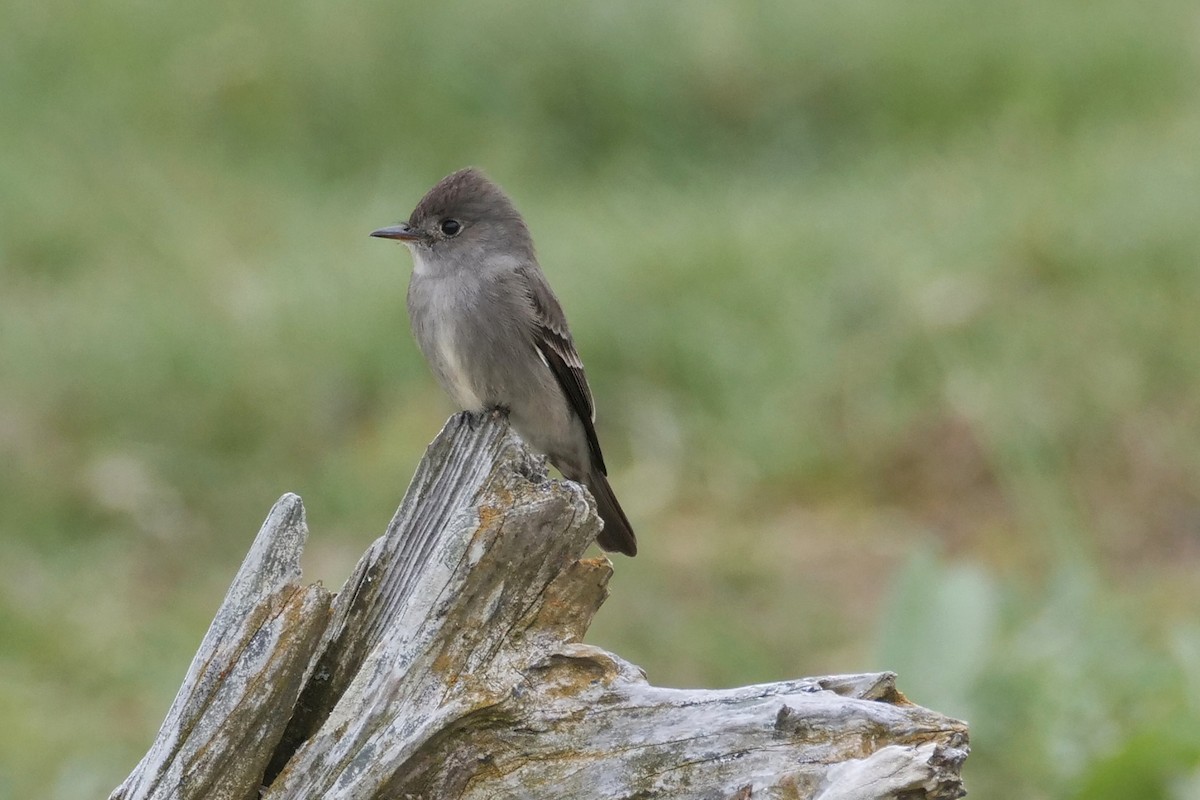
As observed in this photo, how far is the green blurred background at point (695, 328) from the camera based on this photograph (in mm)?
6559

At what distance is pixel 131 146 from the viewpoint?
10.1 meters

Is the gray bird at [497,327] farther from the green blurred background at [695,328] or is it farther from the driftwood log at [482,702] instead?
the driftwood log at [482,702]

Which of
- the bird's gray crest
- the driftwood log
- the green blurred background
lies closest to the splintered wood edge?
the driftwood log

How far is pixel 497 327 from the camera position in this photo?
16.3ft

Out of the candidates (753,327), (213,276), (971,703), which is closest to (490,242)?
(971,703)

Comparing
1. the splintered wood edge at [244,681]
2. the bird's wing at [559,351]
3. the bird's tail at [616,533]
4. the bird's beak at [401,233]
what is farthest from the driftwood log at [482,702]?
the bird's beak at [401,233]

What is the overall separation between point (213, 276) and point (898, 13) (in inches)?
180

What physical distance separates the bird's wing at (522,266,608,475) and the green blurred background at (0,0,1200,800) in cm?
117

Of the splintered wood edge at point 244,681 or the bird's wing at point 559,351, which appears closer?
the splintered wood edge at point 244,681

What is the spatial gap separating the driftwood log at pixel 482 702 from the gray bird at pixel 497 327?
1.72 m

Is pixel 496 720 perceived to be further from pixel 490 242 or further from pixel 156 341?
pixel 156 341

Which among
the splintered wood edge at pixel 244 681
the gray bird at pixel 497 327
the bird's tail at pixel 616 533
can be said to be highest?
the gray bird at pixel 497 327

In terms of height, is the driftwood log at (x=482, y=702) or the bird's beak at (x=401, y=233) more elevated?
the bird's beak at (x=401, y=233)

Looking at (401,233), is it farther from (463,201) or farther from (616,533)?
(616,533)
